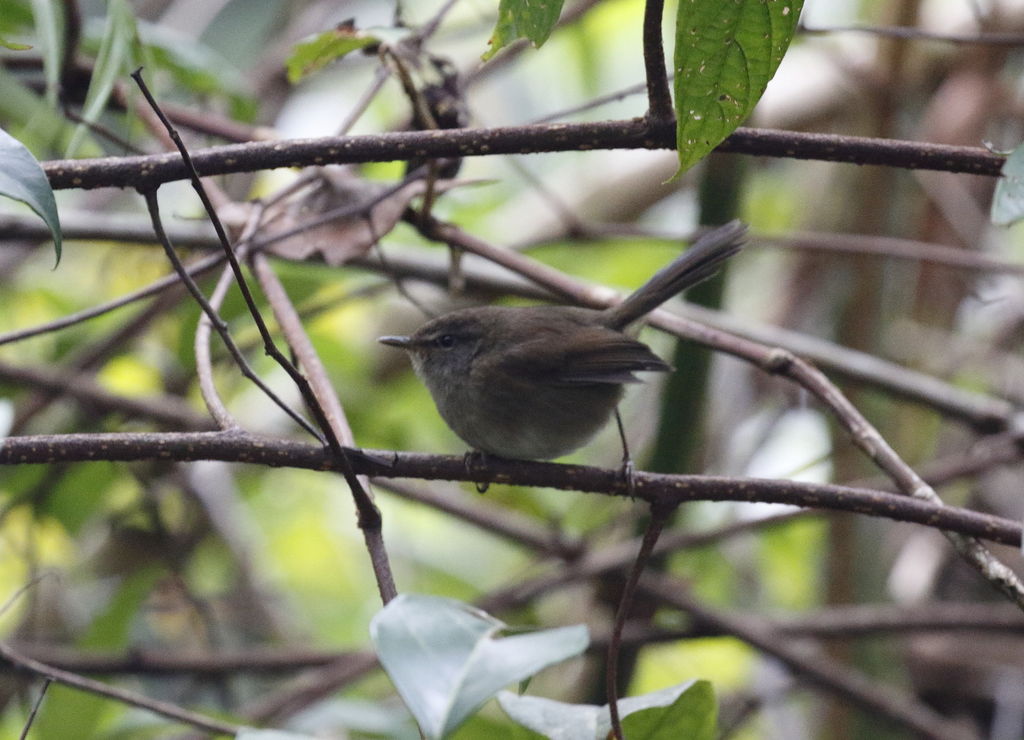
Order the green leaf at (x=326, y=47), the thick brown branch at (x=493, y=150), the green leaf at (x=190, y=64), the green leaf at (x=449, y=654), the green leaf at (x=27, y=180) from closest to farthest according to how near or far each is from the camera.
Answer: the green leaf at (x=449, y=654), the green leaf at (x=27, y=180), the thick brown branch at (x=493, y=150), the green leaf at (x=326, y=47), the green leaf at (x=190, y=64)

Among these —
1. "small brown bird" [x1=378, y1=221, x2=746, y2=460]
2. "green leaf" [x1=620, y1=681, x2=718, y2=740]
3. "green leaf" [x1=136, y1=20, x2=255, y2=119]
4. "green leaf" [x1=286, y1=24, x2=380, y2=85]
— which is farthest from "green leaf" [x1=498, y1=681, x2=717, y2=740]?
"green leaf" [x1=136, y1=20, x2=255, y2=119]

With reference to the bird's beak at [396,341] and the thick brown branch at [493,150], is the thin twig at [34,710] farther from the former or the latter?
the bird's beak at [396,341]

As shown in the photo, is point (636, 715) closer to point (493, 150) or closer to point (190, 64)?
point (493, 150)

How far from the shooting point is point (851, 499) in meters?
1.69

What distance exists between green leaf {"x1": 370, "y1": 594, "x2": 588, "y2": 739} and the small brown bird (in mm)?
1563

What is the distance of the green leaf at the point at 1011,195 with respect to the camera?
4.25 ft

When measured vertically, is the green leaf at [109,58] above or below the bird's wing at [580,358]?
above

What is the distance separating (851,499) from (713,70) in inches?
27.0

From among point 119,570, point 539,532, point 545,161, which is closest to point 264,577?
point 119,570

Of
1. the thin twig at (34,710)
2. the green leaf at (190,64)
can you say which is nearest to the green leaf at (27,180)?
the thin twig at (34,710)

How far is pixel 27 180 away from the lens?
4.76ft

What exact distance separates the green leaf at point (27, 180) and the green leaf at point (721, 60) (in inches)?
33.9

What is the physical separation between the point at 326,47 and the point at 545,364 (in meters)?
1.07

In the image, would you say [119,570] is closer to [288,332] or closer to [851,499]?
[288,332]
